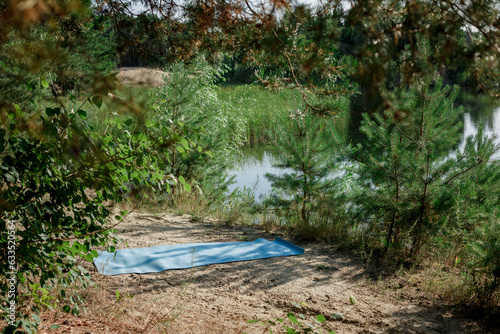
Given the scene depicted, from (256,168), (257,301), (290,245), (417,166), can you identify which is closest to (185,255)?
(257,301)

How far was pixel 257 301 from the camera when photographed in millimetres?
3428

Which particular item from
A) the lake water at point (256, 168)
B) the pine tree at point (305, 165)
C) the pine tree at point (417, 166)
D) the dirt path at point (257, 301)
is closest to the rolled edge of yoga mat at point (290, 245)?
the dirt path at point (257, 301)

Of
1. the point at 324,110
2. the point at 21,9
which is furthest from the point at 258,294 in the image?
the point at 21,9

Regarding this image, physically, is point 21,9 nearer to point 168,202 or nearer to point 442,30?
point 442,30

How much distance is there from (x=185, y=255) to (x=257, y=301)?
1.18 meters

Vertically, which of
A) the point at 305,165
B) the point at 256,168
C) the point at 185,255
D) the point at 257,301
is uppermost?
the point at 305,165

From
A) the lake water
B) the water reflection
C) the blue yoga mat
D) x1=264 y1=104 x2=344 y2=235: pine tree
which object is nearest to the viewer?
the blue yoga mat

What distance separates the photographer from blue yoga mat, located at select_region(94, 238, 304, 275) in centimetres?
395

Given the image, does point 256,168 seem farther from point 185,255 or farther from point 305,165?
point 185,255

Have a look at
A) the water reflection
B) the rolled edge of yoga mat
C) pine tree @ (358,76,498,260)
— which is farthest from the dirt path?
the water reflection

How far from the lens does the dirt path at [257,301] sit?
2738 mm

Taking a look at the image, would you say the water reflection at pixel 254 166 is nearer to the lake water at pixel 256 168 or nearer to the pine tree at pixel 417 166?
the lake water at pixel 256 168

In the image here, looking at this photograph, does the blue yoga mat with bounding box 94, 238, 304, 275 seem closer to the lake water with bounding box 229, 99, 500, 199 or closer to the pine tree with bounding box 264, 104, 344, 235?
the pine tree with bounding box 264, 104, 344, 235

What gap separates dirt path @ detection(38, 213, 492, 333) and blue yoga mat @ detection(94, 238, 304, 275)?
11 cm
